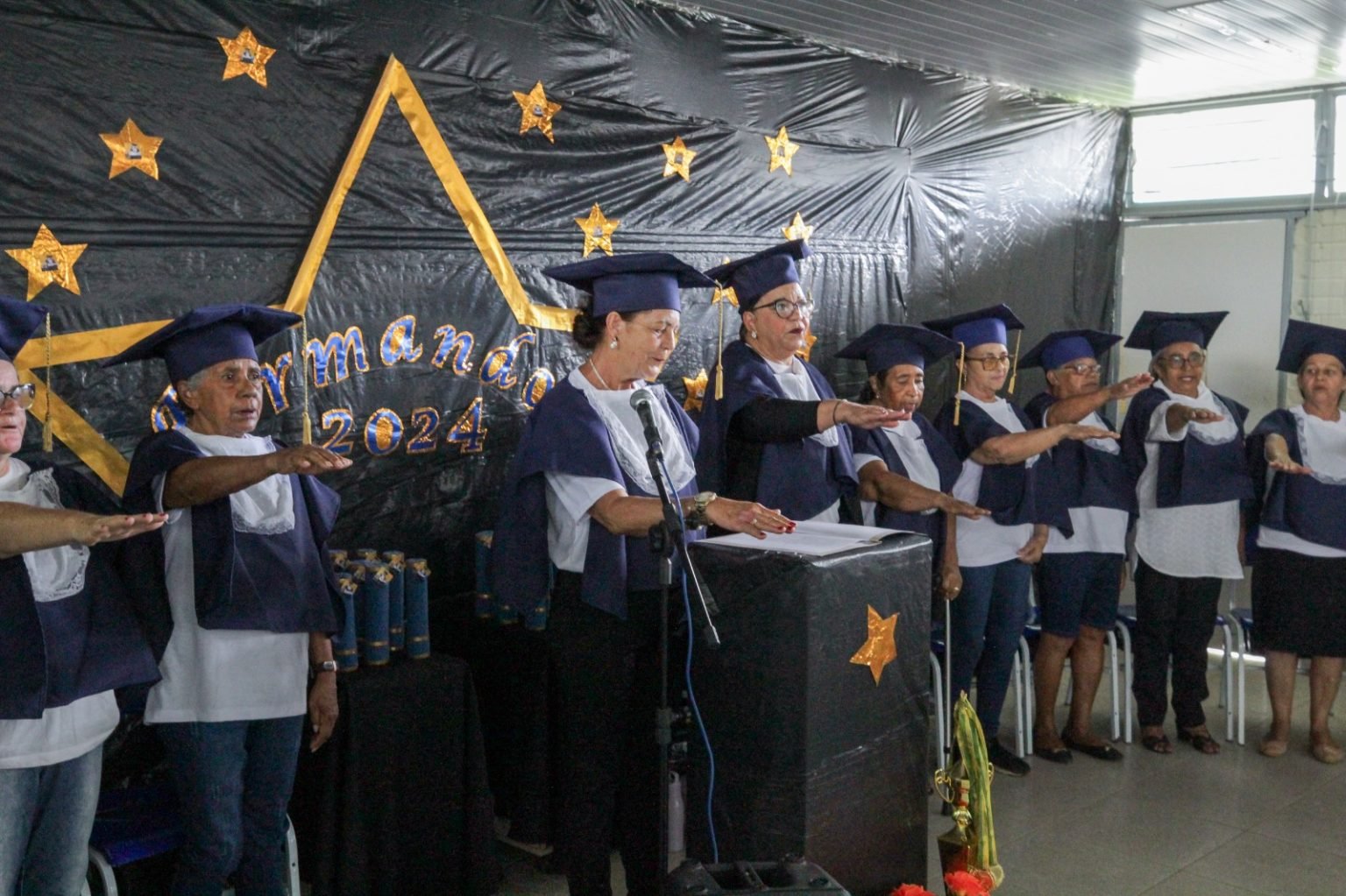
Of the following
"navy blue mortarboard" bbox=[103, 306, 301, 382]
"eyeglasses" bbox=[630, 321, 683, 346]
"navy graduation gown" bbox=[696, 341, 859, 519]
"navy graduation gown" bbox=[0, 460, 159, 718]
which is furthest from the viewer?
"navy graduation gown" bbox=[696, 341, 859, 519]

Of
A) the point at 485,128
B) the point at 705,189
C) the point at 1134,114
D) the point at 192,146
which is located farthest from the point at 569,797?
the point at 1134,114

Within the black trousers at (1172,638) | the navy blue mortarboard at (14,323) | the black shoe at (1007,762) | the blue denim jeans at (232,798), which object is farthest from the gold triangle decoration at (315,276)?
the black trousers at (1172,638)

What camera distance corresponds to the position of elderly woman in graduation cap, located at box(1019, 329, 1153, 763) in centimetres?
462

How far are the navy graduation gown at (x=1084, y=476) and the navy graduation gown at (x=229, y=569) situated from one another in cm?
267

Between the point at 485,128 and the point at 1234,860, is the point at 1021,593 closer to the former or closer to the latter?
the point at 1234,860

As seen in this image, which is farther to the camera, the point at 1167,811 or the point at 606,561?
the point at 1167,811

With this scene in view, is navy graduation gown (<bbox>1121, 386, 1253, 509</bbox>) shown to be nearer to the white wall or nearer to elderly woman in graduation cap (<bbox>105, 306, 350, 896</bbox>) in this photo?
the white wall

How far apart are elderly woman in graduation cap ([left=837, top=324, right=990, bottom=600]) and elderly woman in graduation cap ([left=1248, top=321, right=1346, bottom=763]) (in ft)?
3.87

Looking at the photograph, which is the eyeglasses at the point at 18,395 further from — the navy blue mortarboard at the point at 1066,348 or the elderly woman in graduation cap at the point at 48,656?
the navy blue mortarboard at the point at 1066,348

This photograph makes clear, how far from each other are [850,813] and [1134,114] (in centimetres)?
552

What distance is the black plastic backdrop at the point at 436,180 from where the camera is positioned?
317 cm

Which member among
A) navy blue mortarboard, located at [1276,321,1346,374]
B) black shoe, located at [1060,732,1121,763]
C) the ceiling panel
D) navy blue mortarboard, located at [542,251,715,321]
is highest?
the ceiling panel

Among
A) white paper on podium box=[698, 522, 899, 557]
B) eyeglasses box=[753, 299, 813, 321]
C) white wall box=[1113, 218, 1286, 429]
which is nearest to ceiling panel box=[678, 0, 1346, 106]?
white wall box=[1113, 218, 1286, 429]

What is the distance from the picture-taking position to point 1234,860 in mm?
3840
